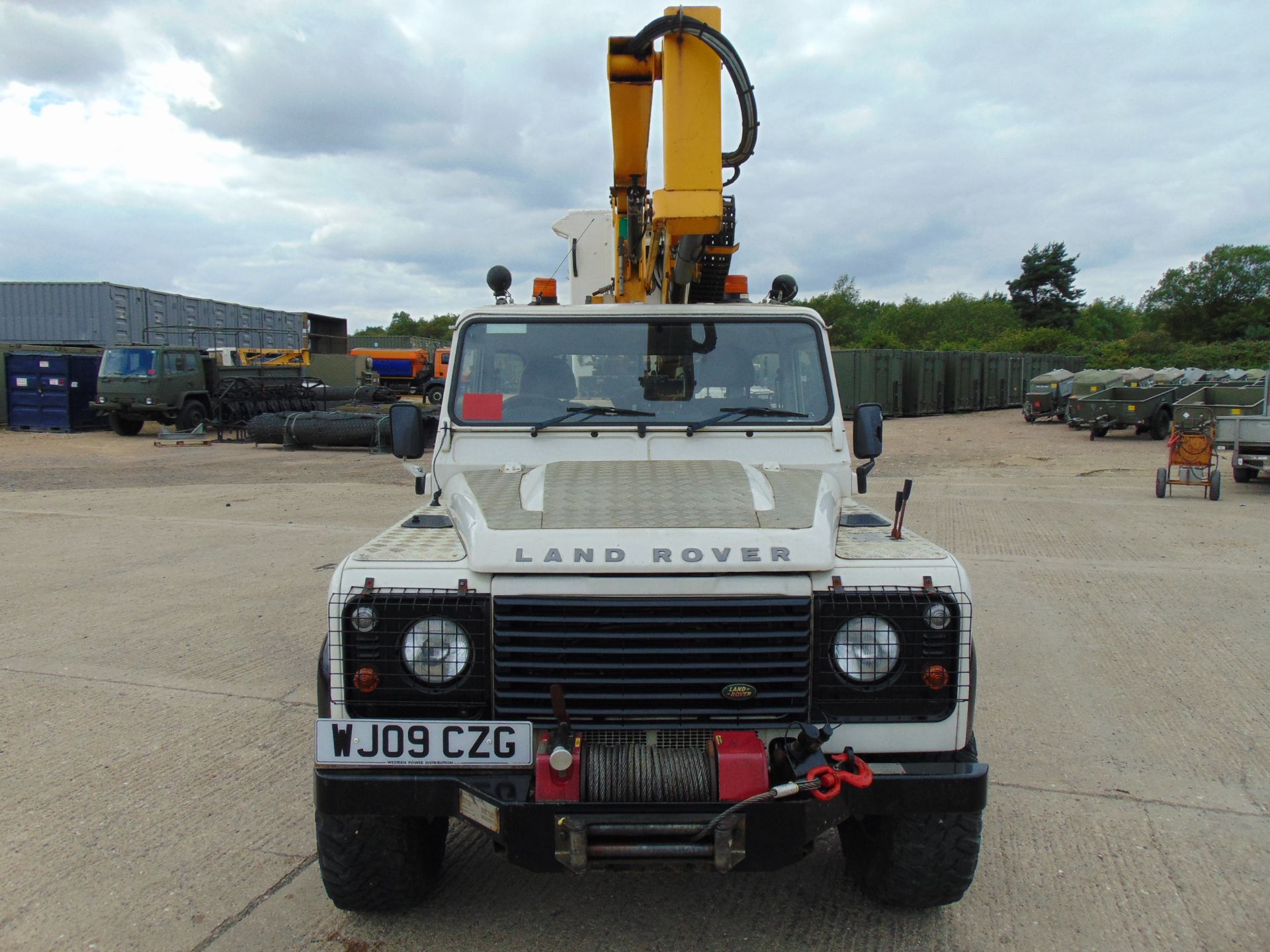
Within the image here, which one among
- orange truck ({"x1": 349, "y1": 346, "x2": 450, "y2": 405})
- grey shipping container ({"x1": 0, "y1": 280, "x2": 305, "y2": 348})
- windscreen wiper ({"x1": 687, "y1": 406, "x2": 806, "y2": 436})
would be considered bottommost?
windscreen wiper ({"x1": 687, "y1": 406, "x2": 806, "y2": 436})

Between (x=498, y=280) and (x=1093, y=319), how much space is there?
68300 millimetres

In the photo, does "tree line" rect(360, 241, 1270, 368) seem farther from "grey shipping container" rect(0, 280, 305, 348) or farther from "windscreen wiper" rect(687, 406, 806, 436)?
"windscreen wiper" rect(687, 406, 806, 436)

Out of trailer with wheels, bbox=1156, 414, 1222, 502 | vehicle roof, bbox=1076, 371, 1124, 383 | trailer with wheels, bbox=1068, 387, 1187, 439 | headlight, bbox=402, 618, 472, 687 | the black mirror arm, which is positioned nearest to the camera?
headlight, bbox=402, 618, 472, 687

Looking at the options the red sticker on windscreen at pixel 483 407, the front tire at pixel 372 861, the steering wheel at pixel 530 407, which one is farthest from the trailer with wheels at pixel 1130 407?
the front tire at pixel 372 861

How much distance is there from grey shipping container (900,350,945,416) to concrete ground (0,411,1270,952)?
22.3m

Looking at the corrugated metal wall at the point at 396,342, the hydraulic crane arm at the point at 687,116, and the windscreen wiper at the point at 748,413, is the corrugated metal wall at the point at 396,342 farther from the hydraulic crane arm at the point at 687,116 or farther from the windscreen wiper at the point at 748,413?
the windscreen wiper at the point at 748,413

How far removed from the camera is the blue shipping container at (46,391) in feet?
75.4

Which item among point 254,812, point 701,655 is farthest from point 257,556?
point 701,655

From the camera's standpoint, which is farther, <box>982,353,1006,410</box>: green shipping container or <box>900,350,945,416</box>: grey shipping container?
<box>982,353,1006,410</box>: green shipping container

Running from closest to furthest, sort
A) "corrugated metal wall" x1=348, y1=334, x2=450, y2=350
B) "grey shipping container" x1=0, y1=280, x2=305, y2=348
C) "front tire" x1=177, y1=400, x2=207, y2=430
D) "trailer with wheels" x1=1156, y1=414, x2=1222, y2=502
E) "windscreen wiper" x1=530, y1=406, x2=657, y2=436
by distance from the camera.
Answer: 1. "windscreen wiper" x1=530, y1=406, x2=657, y2=436
2. "trailer with wheels" x1=1156, y1=414, x2=1222, y2=502
3. "front tire" x1=177, y1=400, x2=207, y2=430
4. "grey shipping container" x1=0, y1=280, x2=305, y2=348
5. "corrugated metal wall" x1=348, y1=334, x2=450, y2=350

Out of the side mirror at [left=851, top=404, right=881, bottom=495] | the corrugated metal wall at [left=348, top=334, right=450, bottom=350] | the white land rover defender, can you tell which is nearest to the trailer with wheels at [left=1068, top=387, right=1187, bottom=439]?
the side mirror at [left=851, top=404, right=881, bottom=495]

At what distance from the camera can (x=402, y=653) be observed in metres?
2.67

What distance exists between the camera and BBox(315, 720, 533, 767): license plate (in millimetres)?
2549

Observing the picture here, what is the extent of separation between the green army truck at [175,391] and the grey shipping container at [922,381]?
18816 millimetres
